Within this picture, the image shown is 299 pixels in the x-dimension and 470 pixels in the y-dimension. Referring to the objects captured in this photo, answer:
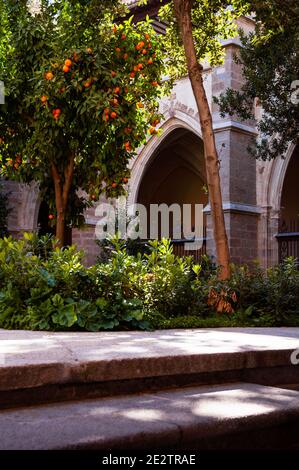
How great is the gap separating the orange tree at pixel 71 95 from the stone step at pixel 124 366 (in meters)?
3.67

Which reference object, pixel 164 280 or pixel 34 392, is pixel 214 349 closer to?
pixel 34 392

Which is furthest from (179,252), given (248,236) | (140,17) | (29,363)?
(29,363)

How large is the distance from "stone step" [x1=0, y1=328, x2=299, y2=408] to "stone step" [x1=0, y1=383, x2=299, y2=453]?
70 mm

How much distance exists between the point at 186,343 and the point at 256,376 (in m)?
0.51

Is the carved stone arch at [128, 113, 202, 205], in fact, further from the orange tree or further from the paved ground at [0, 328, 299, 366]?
the paved ground at [0, 328, 299, 366]

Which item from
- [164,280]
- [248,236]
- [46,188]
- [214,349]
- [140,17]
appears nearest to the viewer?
[214,349]

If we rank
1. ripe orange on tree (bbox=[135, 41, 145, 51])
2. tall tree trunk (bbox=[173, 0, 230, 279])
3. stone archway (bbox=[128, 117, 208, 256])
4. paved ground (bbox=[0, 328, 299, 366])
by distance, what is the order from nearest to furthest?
1. paved ground (bbox=[0, 328, 299, 366])
2. tall tree trunk (bbox=[173, 0, 230, 279])
3. ripe orange on tree (bbox=[135, 41, 145, 51])
4. stone archway (bbox=[128, 117, 208, 256])

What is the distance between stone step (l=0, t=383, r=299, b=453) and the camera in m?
1.81

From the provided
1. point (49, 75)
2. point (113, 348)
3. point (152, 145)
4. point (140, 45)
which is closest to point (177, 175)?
point (152, 145)

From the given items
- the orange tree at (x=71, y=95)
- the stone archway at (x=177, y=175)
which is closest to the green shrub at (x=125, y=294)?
the orange tree at (x=71, y=95)

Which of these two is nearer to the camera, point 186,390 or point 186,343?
point 186,390

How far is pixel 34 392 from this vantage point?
2.25m

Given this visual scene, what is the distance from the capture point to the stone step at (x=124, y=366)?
88.8 inches

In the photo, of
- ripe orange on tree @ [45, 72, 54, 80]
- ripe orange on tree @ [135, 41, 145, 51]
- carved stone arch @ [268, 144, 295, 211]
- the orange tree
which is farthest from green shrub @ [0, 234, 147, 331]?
carved stone arch @ [268, 144, 295, 211]
